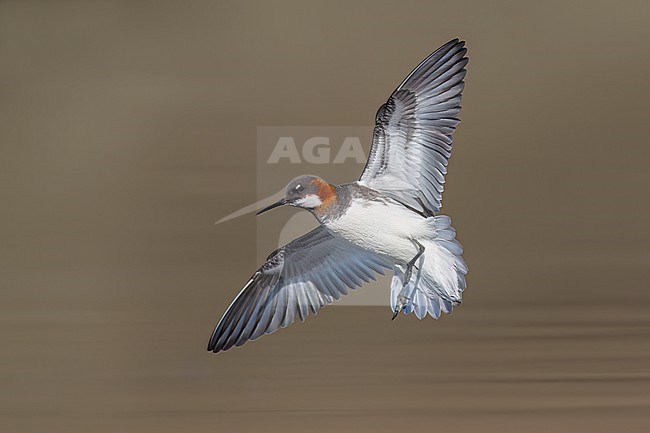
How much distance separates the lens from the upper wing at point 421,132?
337 cm

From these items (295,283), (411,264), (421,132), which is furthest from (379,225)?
(295,283)

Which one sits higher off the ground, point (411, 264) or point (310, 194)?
point (310, 194)

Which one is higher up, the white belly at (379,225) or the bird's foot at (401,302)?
the white belly at (379,225)

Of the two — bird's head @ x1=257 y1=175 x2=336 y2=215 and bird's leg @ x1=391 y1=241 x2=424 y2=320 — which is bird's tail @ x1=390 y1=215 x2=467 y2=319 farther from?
bird's head @ x1=257 y1=175 x2=336 y2=215

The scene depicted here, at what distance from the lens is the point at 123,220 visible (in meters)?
6.34

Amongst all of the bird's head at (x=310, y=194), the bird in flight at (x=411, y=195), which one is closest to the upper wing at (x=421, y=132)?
the bird in flight at (x=411, y=195)

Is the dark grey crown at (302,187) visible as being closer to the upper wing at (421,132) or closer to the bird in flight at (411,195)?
the bird in flight at (411,195)

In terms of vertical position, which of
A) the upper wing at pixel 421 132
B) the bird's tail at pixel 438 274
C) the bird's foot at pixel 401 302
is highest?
the upper wing at pixel 421 132

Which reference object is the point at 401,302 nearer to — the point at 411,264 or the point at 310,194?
the point at 411,264

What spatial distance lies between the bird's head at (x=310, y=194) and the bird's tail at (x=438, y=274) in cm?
29

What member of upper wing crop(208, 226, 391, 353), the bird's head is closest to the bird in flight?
the bird's head

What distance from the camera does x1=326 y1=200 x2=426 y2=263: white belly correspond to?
131 inches

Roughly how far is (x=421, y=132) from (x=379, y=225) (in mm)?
296

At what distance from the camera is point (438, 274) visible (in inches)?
133
